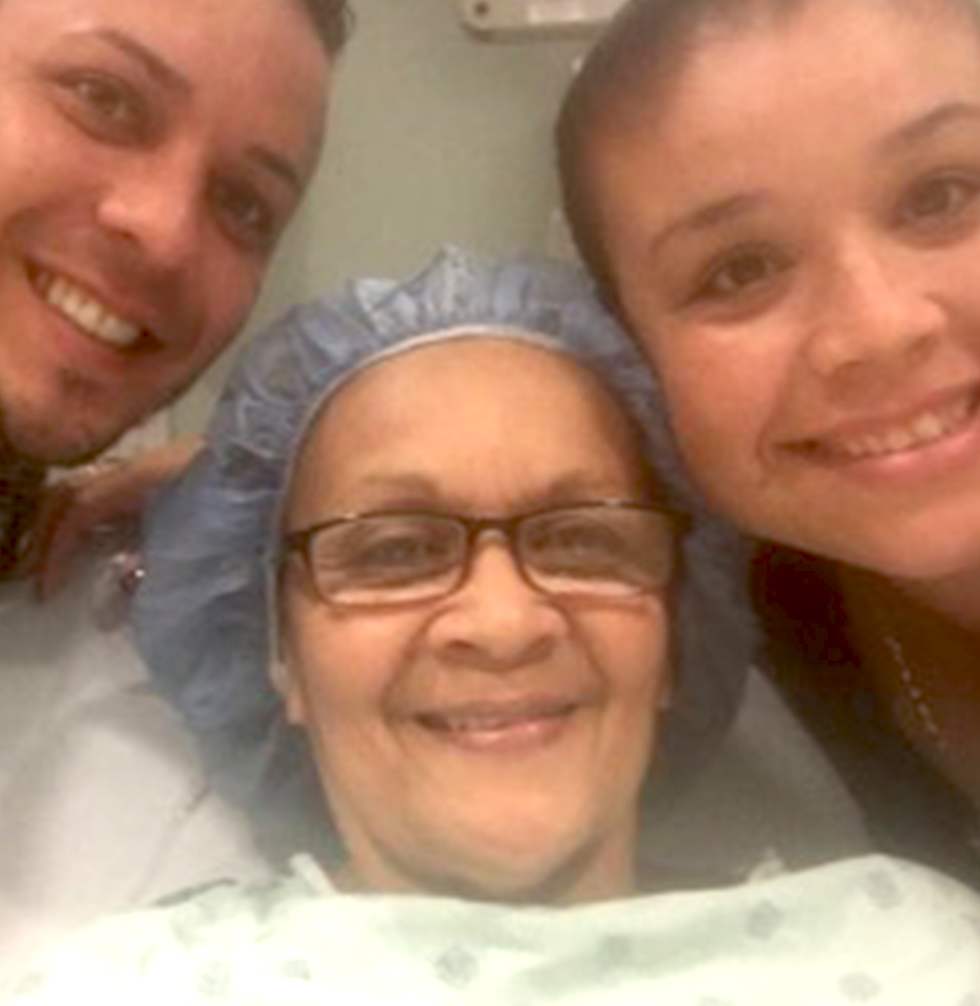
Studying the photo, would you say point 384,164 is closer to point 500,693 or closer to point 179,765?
point 179,765

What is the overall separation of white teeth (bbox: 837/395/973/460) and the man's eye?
56 cm

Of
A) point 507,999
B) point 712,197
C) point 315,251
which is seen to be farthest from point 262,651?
point 315,251

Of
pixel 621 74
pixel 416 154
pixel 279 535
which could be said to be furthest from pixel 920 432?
pixel 416 154

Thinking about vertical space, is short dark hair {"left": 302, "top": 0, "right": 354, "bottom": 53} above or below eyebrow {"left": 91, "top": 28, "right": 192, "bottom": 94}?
below

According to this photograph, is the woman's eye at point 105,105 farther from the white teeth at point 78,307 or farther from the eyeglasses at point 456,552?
the eyeglasses at point 456,552

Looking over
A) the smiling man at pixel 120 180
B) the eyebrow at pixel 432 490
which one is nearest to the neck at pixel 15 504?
the smiling man at pixel 120 180

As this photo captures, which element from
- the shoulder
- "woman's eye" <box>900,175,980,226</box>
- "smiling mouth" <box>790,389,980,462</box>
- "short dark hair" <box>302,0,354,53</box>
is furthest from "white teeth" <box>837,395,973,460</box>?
"short dark hair" <box>302,0,354,53</box>

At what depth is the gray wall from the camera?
1.86 meters

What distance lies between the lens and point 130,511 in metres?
1.59

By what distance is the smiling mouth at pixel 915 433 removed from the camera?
1207mm

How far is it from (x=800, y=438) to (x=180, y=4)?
0.58 meters

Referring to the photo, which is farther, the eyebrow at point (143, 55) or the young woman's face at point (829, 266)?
the eyebrow at point (143, 55)

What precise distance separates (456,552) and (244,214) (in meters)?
0.44

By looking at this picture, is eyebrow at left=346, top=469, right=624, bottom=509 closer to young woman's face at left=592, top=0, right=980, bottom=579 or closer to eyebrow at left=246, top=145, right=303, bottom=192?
young woman's face at left=592, top=0, right=980, bottom=579
